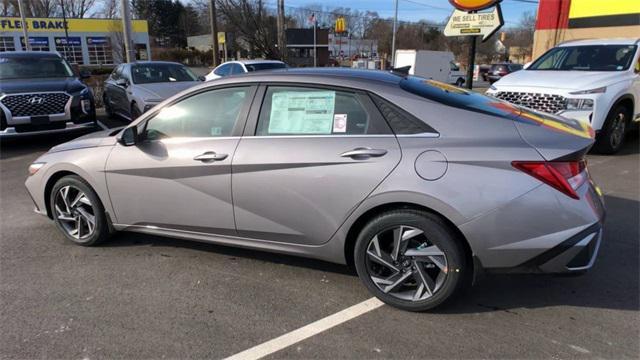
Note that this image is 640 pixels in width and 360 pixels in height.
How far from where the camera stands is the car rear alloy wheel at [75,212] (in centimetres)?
422

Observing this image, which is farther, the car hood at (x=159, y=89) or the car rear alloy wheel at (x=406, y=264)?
the car hood at (x=159, y=89)

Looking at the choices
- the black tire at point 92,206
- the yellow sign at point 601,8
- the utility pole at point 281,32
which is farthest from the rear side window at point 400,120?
the utility pole at point 281,32

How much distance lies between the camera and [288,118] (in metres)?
3.41

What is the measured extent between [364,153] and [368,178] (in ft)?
0.57

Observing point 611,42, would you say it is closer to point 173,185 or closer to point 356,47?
point 173,185

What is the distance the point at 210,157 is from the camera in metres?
3.52

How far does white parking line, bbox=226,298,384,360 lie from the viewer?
2.75 meters

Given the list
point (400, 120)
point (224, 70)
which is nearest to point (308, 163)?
point (400, 120)

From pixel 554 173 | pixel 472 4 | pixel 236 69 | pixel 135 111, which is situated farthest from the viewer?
pixel 236 69

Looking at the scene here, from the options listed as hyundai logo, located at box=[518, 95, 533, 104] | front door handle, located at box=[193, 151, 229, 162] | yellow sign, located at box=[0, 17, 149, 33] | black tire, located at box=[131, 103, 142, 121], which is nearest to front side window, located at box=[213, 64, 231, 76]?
black tire, located at box=[131, 103, 142, 121]

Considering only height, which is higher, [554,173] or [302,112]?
[302,112]

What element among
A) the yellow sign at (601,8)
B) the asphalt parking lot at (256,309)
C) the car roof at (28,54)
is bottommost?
the asphalt parking lot at (256,309)

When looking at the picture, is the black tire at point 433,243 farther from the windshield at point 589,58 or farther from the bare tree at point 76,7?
the bare tree at point 76,7

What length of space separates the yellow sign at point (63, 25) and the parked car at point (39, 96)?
139 feet
